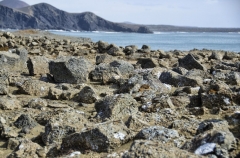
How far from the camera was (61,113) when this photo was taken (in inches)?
200

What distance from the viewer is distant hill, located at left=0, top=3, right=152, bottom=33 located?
6280 inches

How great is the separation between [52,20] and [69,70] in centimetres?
17335

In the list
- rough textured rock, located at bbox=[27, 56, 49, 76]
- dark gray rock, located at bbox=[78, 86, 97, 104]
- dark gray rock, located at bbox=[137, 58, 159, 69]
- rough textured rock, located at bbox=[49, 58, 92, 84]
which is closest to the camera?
dark gray rock, located at bbox=[78, 86, 97, 104]

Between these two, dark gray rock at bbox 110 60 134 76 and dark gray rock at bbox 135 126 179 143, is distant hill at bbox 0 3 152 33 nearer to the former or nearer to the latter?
dark gray rock at bbox 110 60 134 76

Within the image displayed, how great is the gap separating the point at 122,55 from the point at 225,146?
1290 centimetres

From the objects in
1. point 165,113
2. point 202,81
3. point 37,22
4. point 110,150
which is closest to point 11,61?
point 202,81

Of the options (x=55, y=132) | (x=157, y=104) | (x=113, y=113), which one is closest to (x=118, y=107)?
(x=113, y=113)

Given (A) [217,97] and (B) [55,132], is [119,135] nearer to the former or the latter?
(B) [55,132]

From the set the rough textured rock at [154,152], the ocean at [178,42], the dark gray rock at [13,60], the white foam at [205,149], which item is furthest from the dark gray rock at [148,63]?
the ocean at [178,42]

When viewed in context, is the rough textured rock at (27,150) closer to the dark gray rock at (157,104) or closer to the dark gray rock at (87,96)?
the dark gray rock at (157,104)

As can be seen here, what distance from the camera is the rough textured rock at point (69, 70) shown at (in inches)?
332

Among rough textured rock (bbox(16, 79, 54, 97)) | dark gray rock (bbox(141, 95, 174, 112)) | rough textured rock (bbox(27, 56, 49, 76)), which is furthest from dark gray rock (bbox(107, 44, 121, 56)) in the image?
dark gray rock (bbox(141, 95, 174, 112))

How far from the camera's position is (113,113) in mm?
5348

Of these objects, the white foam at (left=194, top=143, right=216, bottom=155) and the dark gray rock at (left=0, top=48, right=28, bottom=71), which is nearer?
the white foam at (left=194, top=143, right=216, bottom=155)
